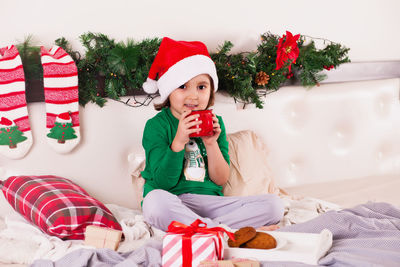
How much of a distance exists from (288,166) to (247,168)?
1.15 feet

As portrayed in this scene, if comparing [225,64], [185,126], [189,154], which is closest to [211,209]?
[189,154]

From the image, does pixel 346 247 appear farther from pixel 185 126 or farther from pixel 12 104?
pixel 12 104

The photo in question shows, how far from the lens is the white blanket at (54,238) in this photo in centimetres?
113

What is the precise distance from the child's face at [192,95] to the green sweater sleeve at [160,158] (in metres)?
0.10

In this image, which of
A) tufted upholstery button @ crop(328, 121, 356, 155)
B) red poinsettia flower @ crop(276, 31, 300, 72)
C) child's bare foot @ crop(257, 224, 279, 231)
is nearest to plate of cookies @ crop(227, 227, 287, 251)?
child's bare foot @ crop(257, 224, 279, 231)

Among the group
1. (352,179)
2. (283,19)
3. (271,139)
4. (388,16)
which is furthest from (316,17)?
(352,179)

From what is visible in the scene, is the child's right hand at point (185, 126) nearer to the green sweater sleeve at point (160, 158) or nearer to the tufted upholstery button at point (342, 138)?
the green sweater sleeve at point (160, 158)

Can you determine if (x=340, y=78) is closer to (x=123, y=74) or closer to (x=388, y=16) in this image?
(x=388, y=16)

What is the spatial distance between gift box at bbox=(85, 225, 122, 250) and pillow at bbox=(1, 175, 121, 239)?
0.30ft

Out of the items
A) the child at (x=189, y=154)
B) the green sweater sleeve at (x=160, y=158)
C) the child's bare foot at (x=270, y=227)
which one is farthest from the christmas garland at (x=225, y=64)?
the child's bare foot at (x=270, y=227)

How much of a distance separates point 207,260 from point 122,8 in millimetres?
1073

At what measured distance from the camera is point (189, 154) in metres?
1.49

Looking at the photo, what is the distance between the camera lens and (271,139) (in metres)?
1.87

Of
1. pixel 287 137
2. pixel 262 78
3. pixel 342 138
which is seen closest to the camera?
pixel 262 78
